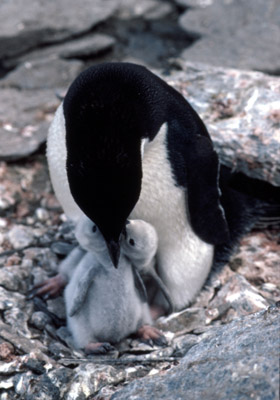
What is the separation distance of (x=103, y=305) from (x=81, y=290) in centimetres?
9

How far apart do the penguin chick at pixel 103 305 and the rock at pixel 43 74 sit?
5.47ft

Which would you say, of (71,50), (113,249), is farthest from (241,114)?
(71,50)

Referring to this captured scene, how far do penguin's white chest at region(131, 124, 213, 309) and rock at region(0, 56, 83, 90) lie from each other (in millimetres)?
1575

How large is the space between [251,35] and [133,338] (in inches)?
90.8

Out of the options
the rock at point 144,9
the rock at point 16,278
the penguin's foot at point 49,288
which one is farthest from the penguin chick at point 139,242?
the rock at point 144,9

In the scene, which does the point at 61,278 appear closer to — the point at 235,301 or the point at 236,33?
the point at 235,301

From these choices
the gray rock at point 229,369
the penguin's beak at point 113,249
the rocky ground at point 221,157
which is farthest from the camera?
the penguin's beak at point 113,249

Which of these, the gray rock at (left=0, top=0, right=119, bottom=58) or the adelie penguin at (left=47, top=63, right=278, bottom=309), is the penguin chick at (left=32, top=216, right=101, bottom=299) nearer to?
the adelie penguin at (left=47, top=63, right=278, bottom=309)

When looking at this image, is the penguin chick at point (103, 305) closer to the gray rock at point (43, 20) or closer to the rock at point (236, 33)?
the rock at point (236, 33)

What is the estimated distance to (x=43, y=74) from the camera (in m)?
3.74

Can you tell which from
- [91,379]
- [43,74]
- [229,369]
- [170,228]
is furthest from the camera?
[43,74]

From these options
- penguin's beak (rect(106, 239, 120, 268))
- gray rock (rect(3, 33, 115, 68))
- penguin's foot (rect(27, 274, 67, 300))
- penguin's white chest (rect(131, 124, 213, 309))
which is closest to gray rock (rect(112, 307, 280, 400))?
penguin's beak (rect(106, 239, 120, 268))

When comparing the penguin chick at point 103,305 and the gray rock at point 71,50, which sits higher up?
the penguin chick at point 103,305

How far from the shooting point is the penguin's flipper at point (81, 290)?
219 centimetres
